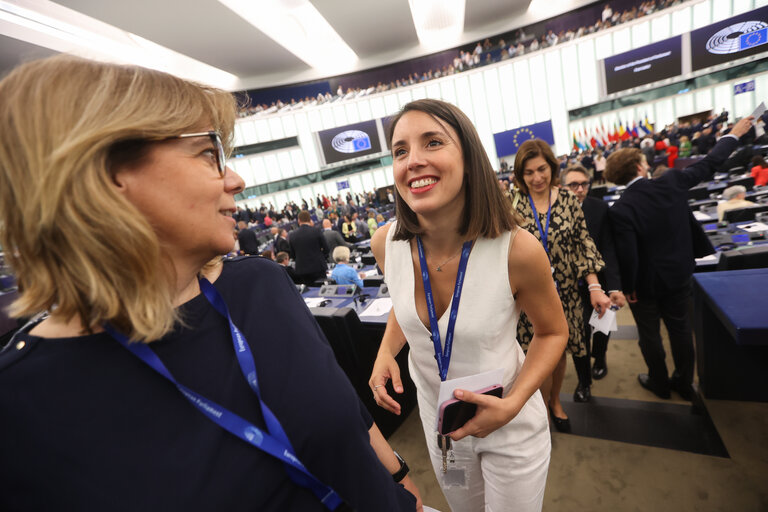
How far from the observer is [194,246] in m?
0.69

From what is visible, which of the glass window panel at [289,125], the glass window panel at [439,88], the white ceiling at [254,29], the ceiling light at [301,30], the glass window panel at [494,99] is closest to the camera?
→ the white ceiling at [254,29]

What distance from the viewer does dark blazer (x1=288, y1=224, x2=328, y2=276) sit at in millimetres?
5688

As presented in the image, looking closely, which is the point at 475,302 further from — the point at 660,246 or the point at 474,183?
the point at 660,246

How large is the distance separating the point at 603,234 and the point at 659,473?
1594 millimetres

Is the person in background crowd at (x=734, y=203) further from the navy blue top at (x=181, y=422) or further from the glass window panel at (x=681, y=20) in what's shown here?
the glass window panel at (x=681, y=20)

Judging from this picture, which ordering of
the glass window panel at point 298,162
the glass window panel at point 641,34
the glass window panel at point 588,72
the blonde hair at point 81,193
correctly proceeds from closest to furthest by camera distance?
the blonde hair at point 81,193
the glass window panel at point 641,34
the glass window panel at point 588,72
the glass window panel at point 298,162

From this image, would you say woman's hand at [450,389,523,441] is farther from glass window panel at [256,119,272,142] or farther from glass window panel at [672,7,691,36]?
glass window panel at [672,7,691,36]

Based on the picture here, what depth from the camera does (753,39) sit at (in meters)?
13.1

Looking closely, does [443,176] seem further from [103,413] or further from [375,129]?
[375,129]

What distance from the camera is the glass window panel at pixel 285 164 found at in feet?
66.8

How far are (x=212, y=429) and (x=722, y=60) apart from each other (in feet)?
71.7

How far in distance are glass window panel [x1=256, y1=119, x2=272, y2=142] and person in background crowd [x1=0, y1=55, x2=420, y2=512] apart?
21.6 metres

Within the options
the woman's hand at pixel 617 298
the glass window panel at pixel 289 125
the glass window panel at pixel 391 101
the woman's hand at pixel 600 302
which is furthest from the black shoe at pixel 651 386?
the glass window panel at pixel 289 125

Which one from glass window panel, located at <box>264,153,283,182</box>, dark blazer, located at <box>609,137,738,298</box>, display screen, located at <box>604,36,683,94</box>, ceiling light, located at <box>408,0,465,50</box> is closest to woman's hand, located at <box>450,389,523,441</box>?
dark blazer, located at <box>609,137,738,298</box>
